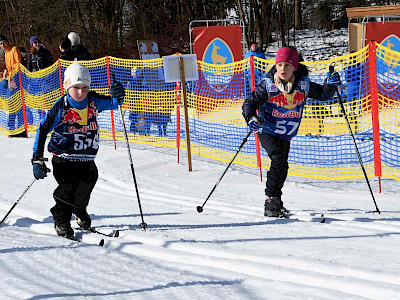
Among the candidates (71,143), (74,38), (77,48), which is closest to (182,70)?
(71,143)

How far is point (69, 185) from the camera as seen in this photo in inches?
191

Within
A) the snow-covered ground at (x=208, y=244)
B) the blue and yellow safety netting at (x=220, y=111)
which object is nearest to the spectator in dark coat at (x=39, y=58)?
the blue and yellow safety netting at (x=220, y=111)

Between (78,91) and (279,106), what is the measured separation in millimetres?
1922

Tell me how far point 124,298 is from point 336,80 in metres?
3.20

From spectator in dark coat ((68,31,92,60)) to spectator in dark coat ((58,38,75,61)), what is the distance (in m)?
0.11

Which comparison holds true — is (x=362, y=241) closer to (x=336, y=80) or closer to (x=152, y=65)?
(x=336, y=80)

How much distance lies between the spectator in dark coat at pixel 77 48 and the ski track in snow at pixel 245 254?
601 cm

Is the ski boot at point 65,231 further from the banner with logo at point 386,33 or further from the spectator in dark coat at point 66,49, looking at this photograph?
the banner with logo at point 386,33

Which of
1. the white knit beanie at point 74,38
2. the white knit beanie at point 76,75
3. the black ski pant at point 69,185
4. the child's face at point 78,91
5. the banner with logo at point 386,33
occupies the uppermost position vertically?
the white knit beanie at point 74,38

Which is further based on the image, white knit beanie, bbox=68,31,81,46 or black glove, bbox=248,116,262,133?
white knit beanie, bbox=68,31,81,46

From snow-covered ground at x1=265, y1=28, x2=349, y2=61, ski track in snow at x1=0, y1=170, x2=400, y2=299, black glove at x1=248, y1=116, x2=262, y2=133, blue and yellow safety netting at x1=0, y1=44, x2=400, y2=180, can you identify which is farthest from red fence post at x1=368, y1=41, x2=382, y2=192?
snow-covered ground at x1=265, y1=28, x2=349, y2=61

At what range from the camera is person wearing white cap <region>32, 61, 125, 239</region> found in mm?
4676

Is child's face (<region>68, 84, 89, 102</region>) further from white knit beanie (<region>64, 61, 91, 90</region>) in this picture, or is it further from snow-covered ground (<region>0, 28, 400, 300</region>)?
snow-covered ground (<region>0, 28, 400, 300</region>)

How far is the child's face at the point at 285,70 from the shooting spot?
16.4ft
